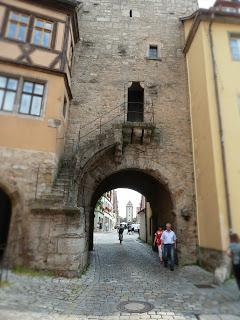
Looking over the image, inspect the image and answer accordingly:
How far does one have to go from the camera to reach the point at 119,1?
14594 millimetres

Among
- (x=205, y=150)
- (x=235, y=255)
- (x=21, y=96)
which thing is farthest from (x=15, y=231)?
(x=205, y=150)

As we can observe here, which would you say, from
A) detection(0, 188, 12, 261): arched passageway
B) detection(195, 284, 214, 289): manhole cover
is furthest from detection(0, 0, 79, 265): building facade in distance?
detection(195, 284, 214, 289): manhole cover

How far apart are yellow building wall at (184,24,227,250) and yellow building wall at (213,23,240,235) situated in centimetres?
30

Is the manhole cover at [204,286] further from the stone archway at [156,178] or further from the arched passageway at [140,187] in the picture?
the arched passageway at [140,187]

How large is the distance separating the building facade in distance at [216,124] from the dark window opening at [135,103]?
7.70 feet

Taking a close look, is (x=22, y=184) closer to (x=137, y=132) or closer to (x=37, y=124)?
(x=37, y=124)

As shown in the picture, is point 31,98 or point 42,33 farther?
point 42,33

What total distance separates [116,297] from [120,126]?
6.44 metres

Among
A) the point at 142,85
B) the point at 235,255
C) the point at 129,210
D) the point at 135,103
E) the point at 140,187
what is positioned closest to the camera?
the point at 235,255

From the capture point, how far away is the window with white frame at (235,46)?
10.2m

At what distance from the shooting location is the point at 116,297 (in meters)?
6.24

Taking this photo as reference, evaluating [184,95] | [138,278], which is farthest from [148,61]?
[138,278]

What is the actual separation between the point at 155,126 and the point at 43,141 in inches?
189

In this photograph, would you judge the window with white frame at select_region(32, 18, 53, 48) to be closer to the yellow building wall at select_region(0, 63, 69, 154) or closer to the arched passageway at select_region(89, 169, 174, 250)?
the yellow building wall at select_region(0, 63, 69, 154)
